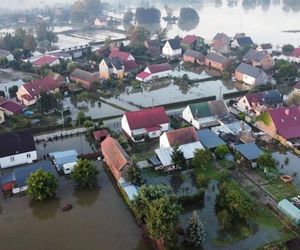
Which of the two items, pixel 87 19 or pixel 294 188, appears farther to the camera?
pixel 87 19

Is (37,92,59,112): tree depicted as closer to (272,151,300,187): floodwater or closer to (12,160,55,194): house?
(12,160,55,194): house

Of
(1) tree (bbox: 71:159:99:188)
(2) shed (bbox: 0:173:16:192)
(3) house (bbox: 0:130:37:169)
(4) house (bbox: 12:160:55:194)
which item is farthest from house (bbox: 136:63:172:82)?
(2) shed (bbox: 0:173:16:192)

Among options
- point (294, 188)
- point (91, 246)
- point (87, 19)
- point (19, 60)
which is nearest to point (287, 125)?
point (294, 188)

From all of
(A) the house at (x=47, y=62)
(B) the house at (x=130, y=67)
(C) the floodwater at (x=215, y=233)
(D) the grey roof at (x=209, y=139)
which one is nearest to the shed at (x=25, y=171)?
(C) the floodwater at (x=215, y=233)

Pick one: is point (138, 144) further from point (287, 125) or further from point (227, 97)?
point (227, 97)

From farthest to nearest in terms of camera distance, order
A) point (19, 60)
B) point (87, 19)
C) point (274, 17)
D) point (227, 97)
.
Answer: point (274, 17) < point (87, 19) < point (19, 60) < point (227, 97)

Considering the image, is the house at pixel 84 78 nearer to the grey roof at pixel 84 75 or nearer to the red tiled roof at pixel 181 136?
the grey roof at pixel 84 75
